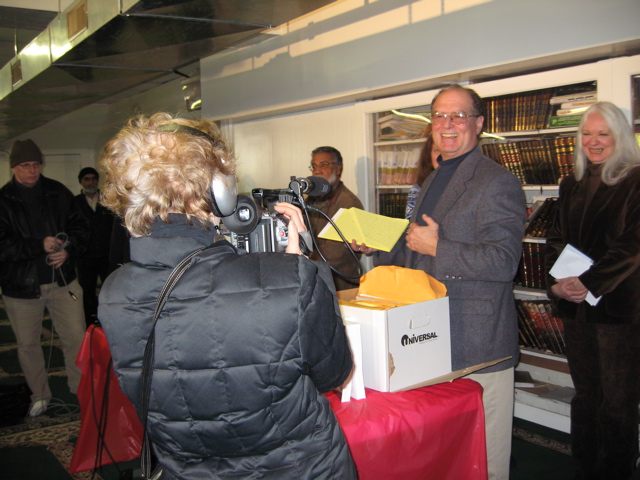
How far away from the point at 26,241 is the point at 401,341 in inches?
120

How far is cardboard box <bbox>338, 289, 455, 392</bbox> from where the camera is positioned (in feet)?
4.94

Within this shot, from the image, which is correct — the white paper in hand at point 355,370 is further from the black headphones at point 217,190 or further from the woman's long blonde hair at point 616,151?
the woman's long blonde hair at point 616,151

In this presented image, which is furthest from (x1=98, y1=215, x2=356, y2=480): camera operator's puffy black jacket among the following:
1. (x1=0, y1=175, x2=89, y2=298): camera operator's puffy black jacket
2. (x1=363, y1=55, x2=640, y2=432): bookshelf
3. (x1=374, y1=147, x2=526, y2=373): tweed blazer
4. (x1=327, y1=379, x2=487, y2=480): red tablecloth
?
(x1=0, y1=175, x2=89, y2=298): camera operator's puffy black jacket

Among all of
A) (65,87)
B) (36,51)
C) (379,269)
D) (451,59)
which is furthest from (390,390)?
(65,87)

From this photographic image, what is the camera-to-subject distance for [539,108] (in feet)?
10.7

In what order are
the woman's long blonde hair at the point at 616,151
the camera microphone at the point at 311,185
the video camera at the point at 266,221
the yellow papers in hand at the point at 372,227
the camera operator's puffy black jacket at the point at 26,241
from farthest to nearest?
the camera operator's puffy black jacket at the point at 26,241
the woman's long blonde hair at the point at 616,151
the yellow papers in hand at the point at 372,227
the camera microphone at the point at 311,185
the video camera at the point at 266,221

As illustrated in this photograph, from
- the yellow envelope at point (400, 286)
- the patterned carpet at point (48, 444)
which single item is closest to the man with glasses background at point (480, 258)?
the yellow envelope at point (400, 286)

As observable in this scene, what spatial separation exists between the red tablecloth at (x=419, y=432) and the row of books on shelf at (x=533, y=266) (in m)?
1.85

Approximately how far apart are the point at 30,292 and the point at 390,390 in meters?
2.97

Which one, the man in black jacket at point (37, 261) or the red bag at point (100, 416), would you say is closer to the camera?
the red bag at point (100, 416)

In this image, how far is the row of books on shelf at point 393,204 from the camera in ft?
13.8

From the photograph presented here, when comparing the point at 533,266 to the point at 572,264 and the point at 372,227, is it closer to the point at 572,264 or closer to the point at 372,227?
the point at 572,264

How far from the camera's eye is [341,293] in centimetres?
188

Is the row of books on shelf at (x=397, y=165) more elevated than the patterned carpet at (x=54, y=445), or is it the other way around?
the row of books on shelf at (x=397, y=165)
